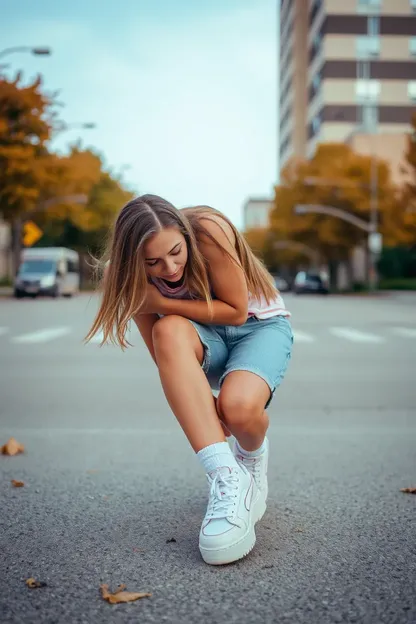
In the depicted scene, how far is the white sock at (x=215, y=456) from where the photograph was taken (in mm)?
3199

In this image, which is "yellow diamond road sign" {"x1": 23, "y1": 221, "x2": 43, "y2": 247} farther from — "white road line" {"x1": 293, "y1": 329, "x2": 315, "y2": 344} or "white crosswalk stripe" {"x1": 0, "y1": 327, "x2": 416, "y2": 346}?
"white road line" {"x1": 293, "y1": 329, "x2": 315, "y2": 344}

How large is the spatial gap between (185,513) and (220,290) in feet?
3.08

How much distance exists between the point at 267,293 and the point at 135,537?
1.06 metres

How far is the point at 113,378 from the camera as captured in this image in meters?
9.60

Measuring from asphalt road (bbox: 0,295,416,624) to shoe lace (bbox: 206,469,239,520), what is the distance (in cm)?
16

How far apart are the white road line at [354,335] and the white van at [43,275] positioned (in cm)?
2259

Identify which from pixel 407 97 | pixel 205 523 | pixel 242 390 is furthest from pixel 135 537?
pixel 407 97

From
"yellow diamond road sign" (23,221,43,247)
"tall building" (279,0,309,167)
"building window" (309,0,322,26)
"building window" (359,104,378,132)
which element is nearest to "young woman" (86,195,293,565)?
"yellow diamond road sign" (23,221,43,247)

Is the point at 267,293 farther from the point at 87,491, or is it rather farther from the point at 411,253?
the point at 411,253

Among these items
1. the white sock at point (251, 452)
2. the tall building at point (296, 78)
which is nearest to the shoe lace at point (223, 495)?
the white sock at point (251, 452)

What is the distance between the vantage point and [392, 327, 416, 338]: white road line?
1656cm

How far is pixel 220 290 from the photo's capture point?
3.48m

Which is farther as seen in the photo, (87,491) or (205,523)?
(87,491)

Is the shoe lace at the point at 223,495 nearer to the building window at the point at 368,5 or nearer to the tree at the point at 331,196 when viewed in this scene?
the tree at the point at 331,196
